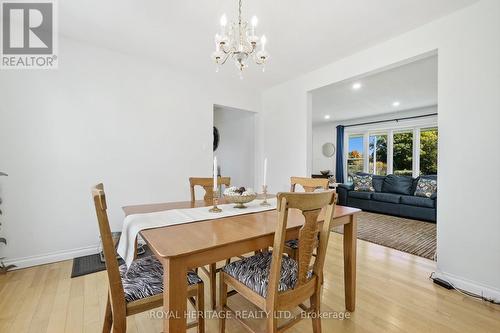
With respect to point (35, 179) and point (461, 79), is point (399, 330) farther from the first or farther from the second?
point (35, 179)

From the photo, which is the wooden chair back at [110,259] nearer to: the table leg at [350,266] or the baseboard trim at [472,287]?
the table leg at [350,266]

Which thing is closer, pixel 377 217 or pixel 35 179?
pixel 35 179

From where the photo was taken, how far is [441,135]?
214 cm

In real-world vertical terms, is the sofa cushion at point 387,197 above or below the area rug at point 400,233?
above

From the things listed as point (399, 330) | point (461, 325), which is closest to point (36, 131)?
point (399, 330)

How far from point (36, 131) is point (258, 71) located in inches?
110

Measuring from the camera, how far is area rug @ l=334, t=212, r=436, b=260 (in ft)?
9.50

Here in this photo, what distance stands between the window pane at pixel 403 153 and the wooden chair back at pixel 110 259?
6.78 m

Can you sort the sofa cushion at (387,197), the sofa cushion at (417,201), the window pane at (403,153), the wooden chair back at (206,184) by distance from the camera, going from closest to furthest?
the wooden chair back at (206,184), the sofa cushion at (417,201), the sofa cushion at (387,197), the window pane at (403,153)

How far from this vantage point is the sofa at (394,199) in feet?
14.1

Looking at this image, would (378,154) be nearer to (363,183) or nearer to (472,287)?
(363,183)

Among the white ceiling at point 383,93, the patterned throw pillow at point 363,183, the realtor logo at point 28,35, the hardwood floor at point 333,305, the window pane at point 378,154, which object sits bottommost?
the hardwood floor at point 333,305

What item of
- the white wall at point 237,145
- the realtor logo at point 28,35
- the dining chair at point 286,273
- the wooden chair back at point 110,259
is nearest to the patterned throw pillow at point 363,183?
the white wall at point 237,145

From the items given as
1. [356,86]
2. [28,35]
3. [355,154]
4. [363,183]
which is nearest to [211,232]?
[28,35]
